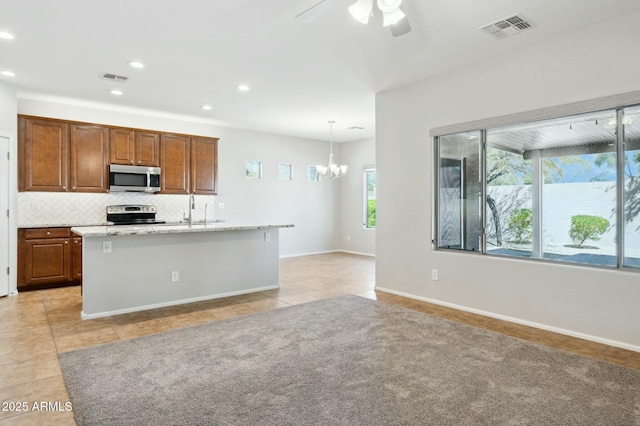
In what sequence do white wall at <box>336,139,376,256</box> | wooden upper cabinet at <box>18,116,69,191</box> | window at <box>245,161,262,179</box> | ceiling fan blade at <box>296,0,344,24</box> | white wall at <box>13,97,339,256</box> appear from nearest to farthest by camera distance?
ceiling fan blade at <box>296,0,344,24</box> < wooden upper cabinet at <box>18,116,69,191</box> < white wall at <box>13,97,339,256</box> < window at <box>245,161,262,179</box> < white wall at <box>336,139,376,256</box>

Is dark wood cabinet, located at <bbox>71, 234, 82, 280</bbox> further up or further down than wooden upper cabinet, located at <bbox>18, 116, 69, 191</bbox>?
further down

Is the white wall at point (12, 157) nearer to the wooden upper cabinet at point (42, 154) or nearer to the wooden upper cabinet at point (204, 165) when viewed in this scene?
the wooden upper cabinet at point (42, 154)

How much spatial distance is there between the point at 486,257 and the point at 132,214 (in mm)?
5557

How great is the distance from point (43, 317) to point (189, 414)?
296cm

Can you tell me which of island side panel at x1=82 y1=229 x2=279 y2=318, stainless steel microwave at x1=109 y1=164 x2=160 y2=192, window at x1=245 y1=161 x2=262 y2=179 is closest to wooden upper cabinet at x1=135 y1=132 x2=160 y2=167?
stainless steel microwave at x1=109 y1=164 x2=160 y2=192

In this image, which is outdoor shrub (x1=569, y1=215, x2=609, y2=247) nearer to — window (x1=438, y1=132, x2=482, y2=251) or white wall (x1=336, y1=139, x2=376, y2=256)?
window (x1=438, y1=132, x2=482, y2=251)

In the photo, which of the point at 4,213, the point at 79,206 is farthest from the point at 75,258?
the point at 4,213

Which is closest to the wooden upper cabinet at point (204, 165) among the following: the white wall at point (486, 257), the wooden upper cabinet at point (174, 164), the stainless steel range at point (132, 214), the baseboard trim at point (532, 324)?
the wooden upper cabinet at point (174, 164)

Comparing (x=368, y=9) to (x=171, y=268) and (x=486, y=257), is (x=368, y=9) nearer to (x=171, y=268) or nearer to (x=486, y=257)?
(x=486, y=257)

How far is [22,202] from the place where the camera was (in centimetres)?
564

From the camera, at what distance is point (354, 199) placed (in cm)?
962

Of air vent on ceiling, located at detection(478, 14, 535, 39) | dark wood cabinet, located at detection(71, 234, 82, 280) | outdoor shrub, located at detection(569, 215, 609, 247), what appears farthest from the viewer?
dark wood cabinet, located at detection(71, 234, 82, 280)

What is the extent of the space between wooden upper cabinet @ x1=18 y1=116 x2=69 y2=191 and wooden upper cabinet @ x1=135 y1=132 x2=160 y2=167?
1025 mm

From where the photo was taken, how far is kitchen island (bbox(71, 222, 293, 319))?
411cm
